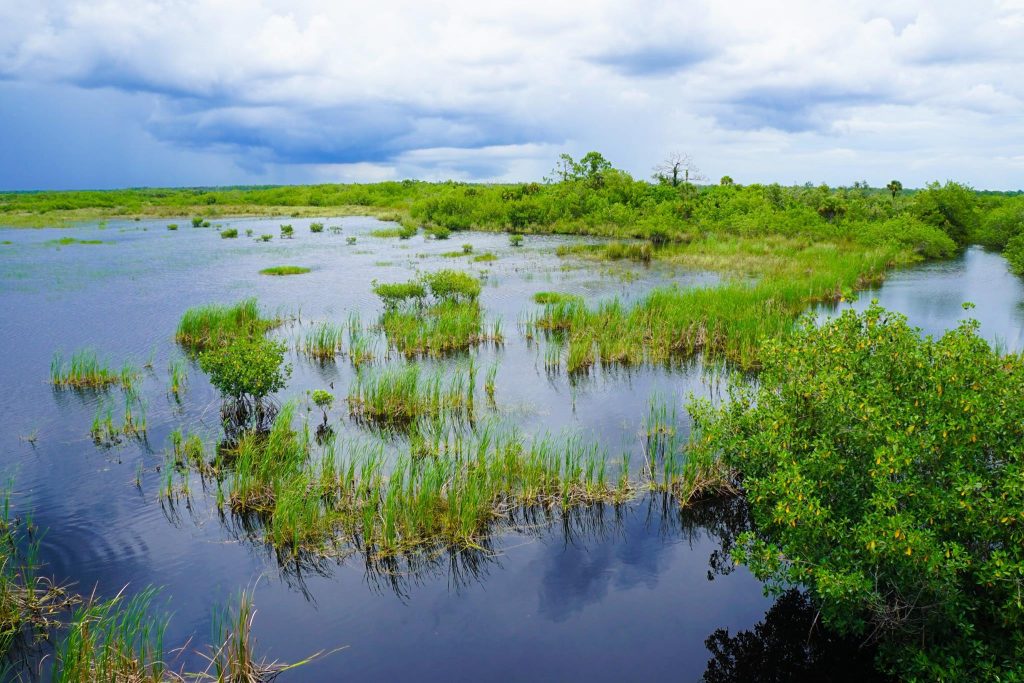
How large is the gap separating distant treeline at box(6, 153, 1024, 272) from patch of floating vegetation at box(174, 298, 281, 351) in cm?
4096

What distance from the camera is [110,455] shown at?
16.1m

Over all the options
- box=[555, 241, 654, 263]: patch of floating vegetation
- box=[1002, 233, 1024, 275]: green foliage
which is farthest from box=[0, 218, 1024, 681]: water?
box=[555, 241, 654, 263]: patch of floating vegetation

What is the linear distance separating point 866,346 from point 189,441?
14988 millimetres

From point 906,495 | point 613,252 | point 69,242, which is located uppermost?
point 69,242

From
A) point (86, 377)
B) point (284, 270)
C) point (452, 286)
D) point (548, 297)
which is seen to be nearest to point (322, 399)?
point (86, 377)

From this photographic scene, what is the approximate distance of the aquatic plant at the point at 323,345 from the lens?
24.1 m

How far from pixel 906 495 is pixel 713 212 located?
5858cm

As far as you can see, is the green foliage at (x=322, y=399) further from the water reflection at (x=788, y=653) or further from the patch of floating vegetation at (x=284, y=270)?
the patch of floating vegetation at (x=284, y=270)

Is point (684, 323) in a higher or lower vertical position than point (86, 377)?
higher

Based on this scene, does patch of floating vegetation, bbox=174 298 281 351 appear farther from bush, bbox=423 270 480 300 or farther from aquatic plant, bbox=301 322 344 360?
bush, bbox=423 270 480 300

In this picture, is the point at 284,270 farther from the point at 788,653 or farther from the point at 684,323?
the point at 788,653

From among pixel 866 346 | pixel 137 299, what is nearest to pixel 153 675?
pixel 866 346

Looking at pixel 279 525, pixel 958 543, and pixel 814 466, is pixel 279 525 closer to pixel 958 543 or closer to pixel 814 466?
pixel 814 466

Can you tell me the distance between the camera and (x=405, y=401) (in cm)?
1833
